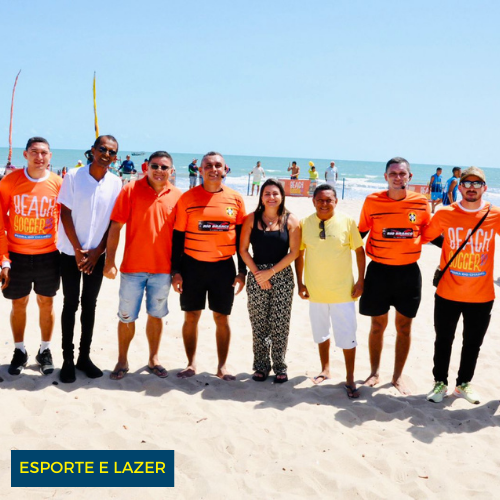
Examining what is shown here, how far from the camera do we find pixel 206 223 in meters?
4.14

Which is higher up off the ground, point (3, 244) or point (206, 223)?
point (206, 223)

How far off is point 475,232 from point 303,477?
2.29m

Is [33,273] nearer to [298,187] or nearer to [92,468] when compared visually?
[92,468]

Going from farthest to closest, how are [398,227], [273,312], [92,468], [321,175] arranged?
[321,175]
[273,312]
[398,227]
[92,468]

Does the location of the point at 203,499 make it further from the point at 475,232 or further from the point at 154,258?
the point at 475,232

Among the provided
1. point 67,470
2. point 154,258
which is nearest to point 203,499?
point 67,470

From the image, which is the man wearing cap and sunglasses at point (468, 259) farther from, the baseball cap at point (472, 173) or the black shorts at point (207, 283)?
the black shorts at point (207, 283)

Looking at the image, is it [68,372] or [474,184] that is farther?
[68,372]

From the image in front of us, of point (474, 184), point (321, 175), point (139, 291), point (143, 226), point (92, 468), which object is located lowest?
point (92, 468)

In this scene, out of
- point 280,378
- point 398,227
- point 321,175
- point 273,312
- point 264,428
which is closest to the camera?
point 264,428

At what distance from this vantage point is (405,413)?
13.1ft

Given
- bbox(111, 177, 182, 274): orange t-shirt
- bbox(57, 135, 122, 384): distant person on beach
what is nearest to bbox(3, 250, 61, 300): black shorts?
bbox(57, 135, 122, 384): distant person on beach

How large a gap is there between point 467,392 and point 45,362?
3.72 meters

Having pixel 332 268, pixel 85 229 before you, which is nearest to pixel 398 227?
pixel 332 268
